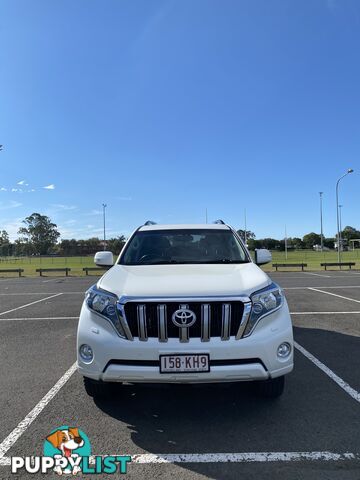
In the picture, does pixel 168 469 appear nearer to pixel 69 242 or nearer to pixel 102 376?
pixel 102 376

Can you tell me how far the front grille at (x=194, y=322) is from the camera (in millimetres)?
3400

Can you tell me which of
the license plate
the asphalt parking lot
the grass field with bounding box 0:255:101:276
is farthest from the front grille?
the grass field with bounding box 0:255:101:276

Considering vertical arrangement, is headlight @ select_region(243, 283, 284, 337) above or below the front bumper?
above

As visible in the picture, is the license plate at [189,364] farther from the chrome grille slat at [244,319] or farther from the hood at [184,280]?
the hood at [184,280]

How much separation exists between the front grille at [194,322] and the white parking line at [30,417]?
1.29 metres

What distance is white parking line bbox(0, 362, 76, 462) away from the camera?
3.29 metres

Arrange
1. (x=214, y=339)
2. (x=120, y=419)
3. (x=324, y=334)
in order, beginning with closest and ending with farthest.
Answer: (x=214, y=339) < (x=120, y=419) < (x=324, y=334)

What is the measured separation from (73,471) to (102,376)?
728 millimetres

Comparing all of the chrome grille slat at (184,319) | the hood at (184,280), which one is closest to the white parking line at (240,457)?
the chrome grille slat at (184,319)

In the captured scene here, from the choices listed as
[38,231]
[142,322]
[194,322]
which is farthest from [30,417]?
[38,231]

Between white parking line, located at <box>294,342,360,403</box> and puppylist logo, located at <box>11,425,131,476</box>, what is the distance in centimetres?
252

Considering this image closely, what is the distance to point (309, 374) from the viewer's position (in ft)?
16.5

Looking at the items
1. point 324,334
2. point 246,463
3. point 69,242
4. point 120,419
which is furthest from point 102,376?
point 69,242

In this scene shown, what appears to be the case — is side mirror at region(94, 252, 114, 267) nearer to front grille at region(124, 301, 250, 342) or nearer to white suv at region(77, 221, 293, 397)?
white suv at region(77, 221, 293, 397)
